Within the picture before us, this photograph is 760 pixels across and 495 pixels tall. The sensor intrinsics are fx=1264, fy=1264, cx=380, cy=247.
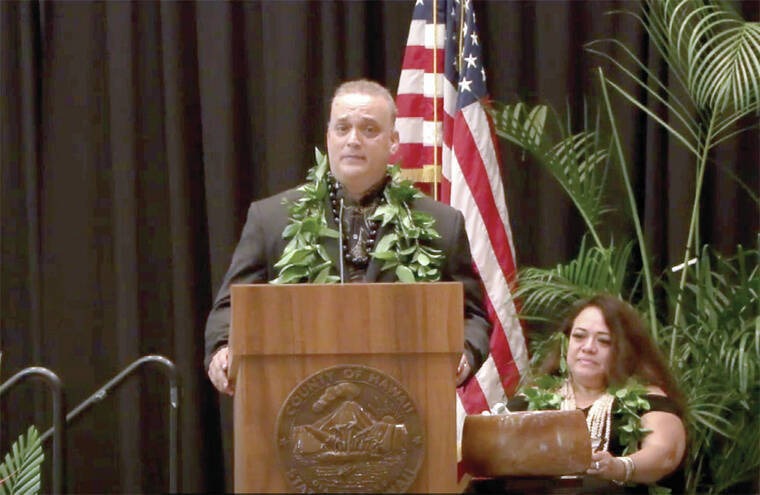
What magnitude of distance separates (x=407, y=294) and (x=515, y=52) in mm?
3347

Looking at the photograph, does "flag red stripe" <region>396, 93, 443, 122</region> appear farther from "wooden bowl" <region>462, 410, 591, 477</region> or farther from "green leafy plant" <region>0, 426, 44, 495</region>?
"wooden bowl" <region>462, 410, 591, 477</region>

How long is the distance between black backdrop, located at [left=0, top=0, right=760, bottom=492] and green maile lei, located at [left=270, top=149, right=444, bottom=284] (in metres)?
2.52

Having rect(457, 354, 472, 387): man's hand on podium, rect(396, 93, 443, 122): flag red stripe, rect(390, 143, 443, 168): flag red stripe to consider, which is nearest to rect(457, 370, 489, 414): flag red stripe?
rect(390, 143, 443, 168): flag red stripe

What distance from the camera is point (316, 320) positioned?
217cm

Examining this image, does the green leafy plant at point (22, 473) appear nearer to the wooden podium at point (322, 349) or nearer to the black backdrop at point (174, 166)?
the black backdrop at point (174, 166)

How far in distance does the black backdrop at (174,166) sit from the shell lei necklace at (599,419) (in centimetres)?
155

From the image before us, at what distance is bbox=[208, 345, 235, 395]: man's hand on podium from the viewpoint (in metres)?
2.53

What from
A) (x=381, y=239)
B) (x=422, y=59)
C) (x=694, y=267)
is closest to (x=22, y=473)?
(x=381, y=239)

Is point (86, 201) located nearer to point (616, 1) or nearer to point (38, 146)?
point (38, 146)

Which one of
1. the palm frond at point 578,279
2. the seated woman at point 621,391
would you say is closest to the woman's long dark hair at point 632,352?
the seated woman at point 621,391

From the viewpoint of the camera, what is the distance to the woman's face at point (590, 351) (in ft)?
12.6

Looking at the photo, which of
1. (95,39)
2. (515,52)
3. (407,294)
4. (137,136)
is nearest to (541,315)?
(515,52)

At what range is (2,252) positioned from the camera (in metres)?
5.55

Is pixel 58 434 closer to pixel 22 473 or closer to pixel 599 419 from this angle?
pixel 22 473
